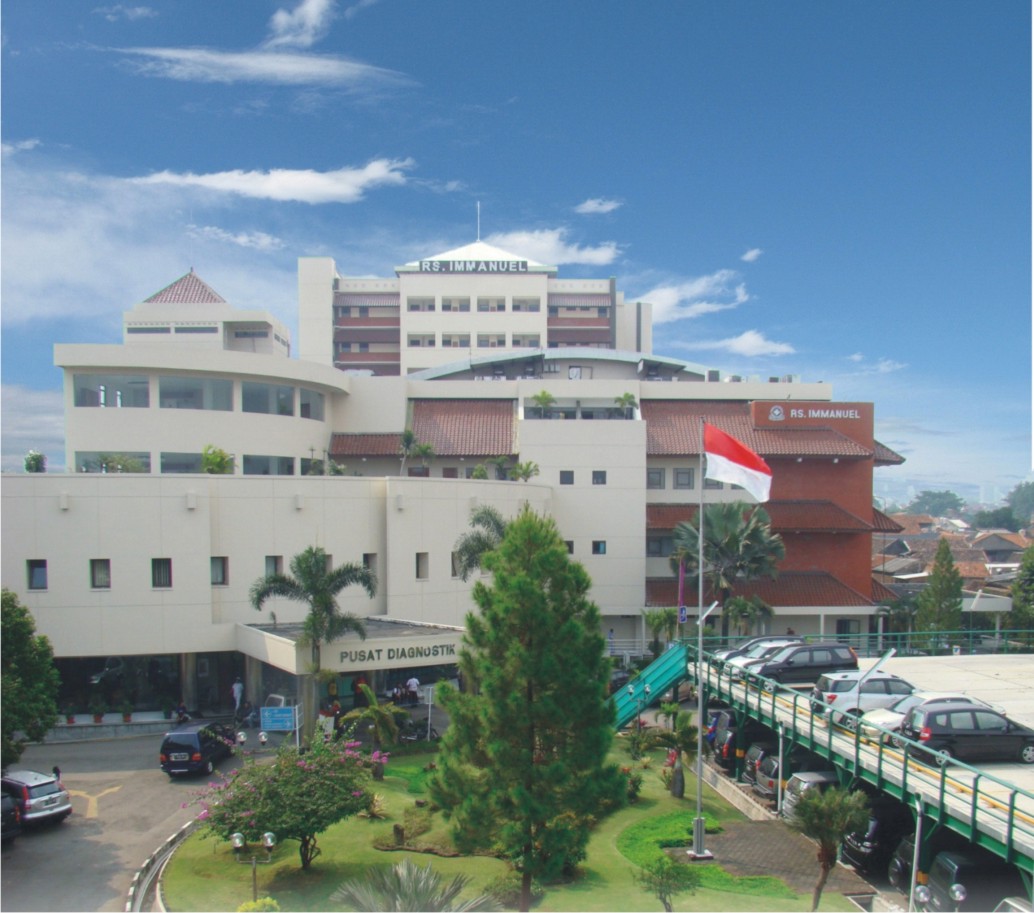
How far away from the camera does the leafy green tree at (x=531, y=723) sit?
15781 mm

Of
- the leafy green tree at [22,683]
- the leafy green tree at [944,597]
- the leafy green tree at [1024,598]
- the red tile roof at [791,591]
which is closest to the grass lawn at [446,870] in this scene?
the leafy green tree at [22,683]

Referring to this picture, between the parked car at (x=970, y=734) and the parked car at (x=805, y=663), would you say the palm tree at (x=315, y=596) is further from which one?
the parked car at (x=970, y=734)

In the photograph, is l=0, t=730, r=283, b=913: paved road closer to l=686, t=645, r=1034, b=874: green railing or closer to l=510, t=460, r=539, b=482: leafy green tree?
l=686, t=645, r=1034, b=874: green railing

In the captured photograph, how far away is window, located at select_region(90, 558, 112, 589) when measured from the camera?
3181cm

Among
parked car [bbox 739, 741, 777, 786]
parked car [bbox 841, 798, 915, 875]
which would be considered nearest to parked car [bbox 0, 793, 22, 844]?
parked car [bbox 841, 798, 915, 875]

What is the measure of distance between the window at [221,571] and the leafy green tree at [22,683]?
9.40 meters

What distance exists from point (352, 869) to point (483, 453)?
2802 cm

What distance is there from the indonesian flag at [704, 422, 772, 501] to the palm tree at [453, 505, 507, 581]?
1157 centimetres

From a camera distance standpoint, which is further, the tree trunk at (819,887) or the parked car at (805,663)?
the parked car at (805,663)

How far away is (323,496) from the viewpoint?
34938 mm

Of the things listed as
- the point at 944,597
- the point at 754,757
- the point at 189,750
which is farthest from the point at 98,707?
the point at 944,597

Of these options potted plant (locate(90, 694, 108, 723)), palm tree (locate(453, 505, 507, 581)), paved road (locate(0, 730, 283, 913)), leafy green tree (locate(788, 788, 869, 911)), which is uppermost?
palm tree (locate(453, 505, 507, 581))

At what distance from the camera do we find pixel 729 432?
154 feet

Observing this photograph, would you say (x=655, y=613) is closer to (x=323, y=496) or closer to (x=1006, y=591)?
(x=323, y=496)
